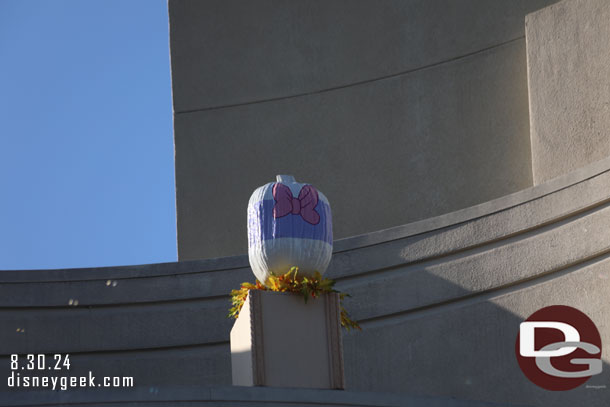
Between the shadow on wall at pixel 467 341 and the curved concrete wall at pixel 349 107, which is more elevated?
the curved concrete wall at pixel 349 107

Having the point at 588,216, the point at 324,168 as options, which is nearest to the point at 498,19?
the point at 324,168

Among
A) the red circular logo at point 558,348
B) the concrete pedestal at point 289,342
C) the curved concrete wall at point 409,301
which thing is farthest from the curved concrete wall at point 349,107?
the concrete pedestal at point 289,342

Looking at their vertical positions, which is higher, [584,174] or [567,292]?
[584,174]

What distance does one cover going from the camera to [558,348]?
12.7 metres

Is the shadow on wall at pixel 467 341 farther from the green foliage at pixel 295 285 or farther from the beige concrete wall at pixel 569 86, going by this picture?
the green foliage at pixel 295 285

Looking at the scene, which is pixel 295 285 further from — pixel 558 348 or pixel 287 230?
pixel 558 348

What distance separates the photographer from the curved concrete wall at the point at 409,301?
41.3 ft

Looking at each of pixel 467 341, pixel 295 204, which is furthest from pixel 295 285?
pixel 467 341

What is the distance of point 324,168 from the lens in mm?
17094

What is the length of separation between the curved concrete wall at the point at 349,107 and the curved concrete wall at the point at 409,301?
2327mm

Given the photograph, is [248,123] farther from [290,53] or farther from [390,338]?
[390,338]

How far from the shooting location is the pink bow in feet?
33.8

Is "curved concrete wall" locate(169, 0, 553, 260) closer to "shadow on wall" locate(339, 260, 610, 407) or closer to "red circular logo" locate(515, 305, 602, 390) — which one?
"shadow on wall" locate(339, 260, 610, 407)

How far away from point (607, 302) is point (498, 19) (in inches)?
228
